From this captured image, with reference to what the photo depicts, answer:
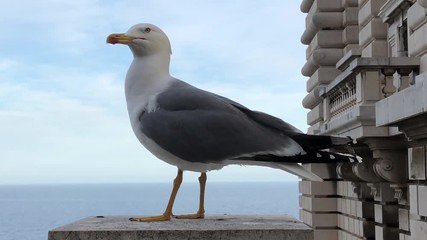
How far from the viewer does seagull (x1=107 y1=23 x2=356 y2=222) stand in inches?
250

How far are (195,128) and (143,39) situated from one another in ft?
3.45

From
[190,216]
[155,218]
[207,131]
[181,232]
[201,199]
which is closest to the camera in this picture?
[181,232]

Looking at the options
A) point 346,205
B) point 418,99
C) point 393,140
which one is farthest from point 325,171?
point 418,99

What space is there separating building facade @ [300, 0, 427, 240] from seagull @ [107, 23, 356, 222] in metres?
2.11

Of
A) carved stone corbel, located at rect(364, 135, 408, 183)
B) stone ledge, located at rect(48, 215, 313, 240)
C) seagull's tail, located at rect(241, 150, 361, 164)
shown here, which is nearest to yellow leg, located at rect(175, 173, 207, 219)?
stone ledge, located at rect(48, 215, 313, 240)

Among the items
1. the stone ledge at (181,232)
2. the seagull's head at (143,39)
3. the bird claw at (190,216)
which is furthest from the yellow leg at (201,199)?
the seagull's head at (143,39)

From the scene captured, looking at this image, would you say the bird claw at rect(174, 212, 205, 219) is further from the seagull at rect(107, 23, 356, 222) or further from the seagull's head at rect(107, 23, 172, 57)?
the seagull's head at rect(107, 23, 172, 57)

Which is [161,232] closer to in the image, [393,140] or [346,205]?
[393,140]

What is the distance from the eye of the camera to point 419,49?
11.3 m

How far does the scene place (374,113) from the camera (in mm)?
11719

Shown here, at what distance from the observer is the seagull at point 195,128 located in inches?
250

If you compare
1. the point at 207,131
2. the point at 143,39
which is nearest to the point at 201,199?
Result: the point at 207,131

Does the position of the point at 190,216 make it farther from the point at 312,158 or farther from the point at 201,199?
the point at 312,158

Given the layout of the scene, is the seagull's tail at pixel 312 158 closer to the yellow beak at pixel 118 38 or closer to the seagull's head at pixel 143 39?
the seagull's head at pixel 143 39
